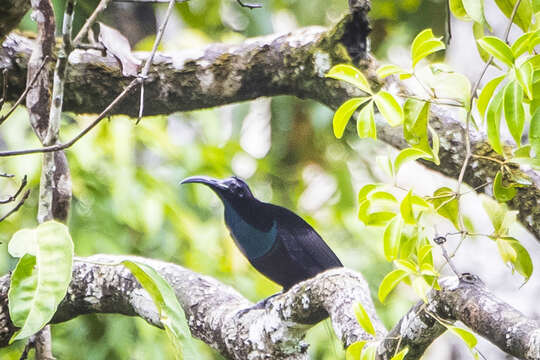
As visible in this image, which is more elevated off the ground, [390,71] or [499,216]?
[390,71]

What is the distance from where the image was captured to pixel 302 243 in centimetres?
95

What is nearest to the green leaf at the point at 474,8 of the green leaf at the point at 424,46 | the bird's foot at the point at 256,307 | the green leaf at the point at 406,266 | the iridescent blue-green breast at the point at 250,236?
the green leaf at the point at 424,46

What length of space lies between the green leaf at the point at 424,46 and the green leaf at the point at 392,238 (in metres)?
0.17

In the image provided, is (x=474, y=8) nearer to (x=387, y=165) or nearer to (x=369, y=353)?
(x=387, y=165)

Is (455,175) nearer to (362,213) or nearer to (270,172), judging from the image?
(362,213)

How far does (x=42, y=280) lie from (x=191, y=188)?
4.49 ft

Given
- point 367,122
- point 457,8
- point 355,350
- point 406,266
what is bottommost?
point 355,350

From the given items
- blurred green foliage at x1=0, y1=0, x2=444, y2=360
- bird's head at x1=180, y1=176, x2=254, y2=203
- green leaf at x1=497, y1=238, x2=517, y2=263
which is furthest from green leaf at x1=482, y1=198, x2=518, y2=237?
blurred green foliage at x1=0, y1=0, x2=444, y2=360

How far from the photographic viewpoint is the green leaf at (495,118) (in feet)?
2.13

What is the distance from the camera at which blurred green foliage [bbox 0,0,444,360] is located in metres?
1.95

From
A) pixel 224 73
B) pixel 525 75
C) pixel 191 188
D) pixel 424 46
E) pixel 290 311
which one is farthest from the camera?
pixel 191 188

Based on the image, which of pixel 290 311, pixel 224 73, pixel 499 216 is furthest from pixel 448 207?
pixel 224 73

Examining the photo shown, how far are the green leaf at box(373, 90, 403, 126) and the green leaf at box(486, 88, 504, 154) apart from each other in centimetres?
9

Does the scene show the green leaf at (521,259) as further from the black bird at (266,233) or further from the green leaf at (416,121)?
the black bird at (266,233)
